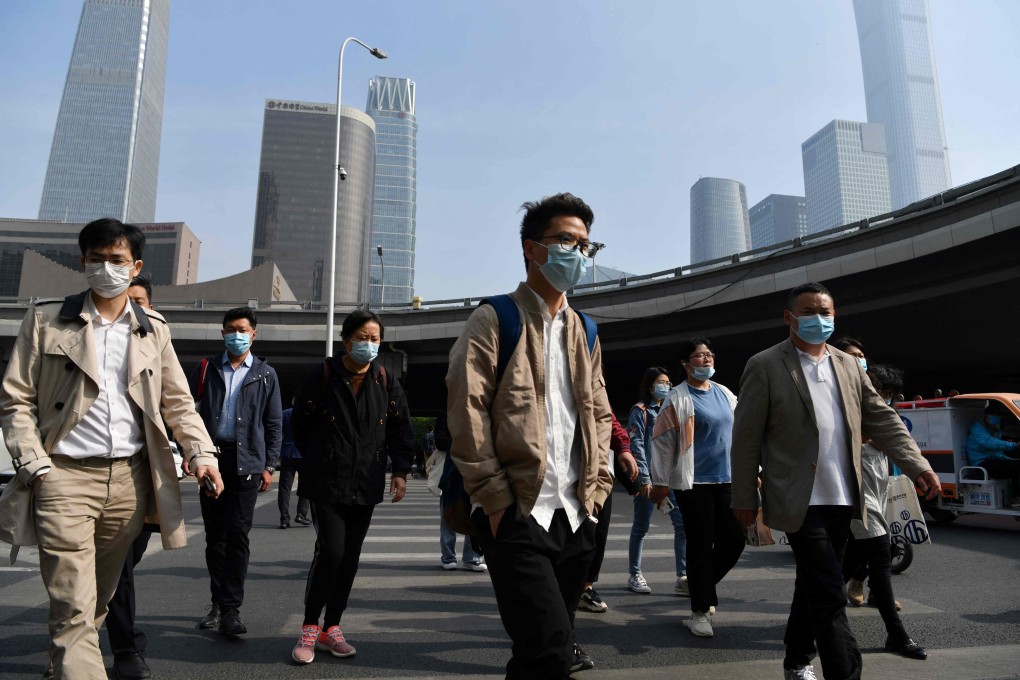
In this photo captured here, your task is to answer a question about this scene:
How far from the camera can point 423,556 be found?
25.4 ft

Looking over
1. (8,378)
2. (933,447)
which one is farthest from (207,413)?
(933,447)

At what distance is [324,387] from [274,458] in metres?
1.00

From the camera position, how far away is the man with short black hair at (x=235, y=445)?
4492 mm

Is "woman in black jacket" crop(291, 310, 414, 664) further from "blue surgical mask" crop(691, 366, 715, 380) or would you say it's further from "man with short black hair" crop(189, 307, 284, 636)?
"blue surgical mask" crop(691, 366, 715, 380)

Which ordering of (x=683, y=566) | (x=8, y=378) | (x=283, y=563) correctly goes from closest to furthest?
(x=8, y=378), (x=683, y=566), (x=283, y=563)

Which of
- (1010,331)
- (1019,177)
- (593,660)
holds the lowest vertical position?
(593,660)

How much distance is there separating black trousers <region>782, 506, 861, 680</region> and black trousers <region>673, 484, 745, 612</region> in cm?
108

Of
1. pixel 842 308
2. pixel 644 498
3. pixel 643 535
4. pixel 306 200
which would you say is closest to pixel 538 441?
pixel 644 498

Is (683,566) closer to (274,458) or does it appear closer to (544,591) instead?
(274,458)

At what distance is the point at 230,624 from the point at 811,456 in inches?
137

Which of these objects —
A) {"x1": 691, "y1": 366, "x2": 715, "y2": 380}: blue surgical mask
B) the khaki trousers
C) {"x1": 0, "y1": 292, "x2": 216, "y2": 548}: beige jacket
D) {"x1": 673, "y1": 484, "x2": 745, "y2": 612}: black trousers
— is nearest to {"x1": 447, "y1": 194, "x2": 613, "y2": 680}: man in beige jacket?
{"x1": 0, "y1": 292, "x2": 216, "y2": 548}: beige jacket

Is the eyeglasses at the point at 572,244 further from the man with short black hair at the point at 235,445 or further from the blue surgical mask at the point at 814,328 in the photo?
the man with short black hair at the point at 235,445

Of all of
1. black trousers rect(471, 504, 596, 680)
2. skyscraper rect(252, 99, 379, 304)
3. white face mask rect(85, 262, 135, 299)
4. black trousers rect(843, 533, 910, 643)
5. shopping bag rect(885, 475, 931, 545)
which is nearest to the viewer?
black trousers rect(471, 504, 596, 680)

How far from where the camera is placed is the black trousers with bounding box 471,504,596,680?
228 centimetres
